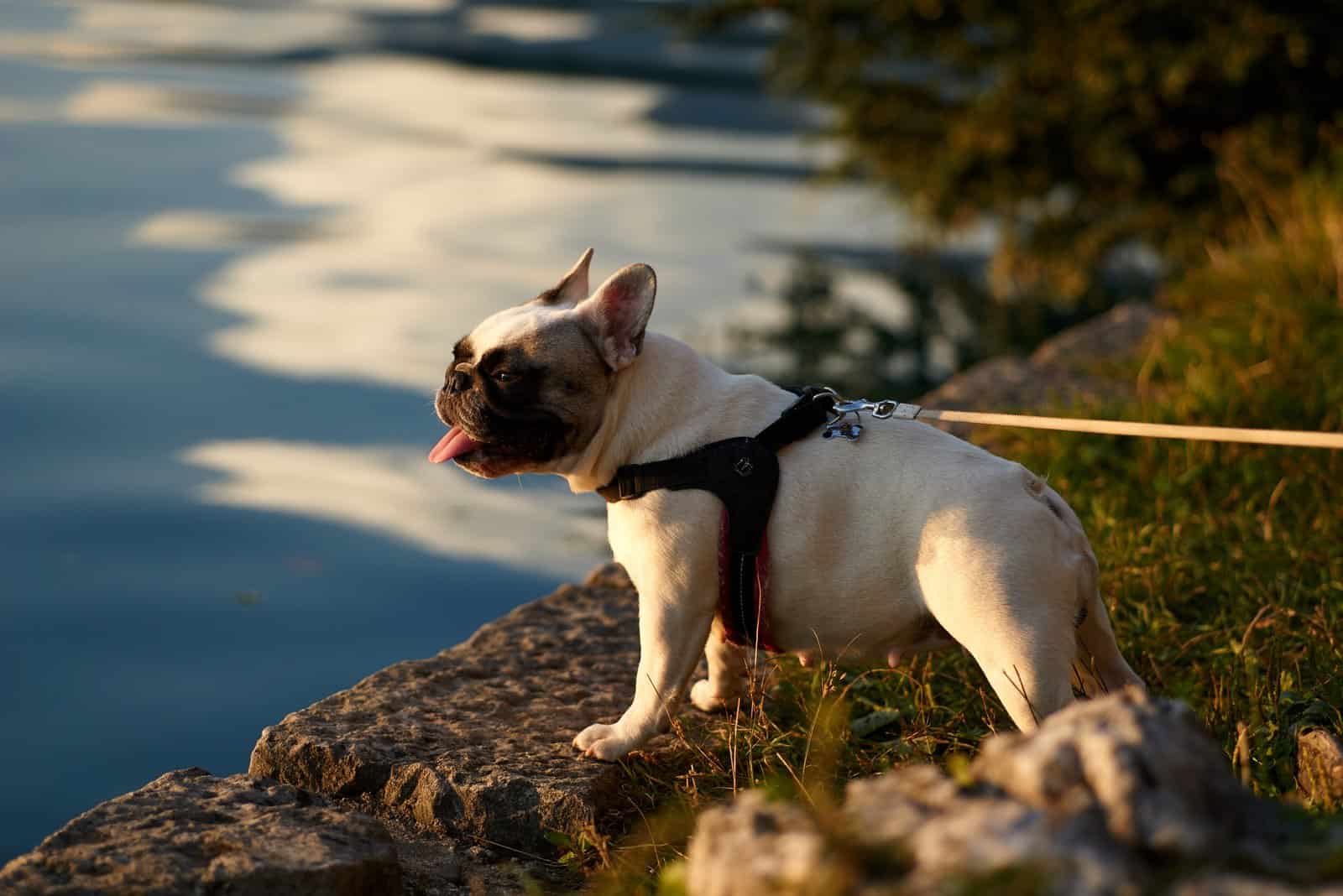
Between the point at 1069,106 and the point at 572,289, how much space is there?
610cm

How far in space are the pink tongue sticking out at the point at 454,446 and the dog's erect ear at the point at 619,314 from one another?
37cm

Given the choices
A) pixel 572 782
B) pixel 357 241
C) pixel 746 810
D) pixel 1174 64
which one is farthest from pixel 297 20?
pixel 746 810

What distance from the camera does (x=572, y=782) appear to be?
318 cm

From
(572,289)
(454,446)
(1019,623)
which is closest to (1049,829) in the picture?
(1019,623)

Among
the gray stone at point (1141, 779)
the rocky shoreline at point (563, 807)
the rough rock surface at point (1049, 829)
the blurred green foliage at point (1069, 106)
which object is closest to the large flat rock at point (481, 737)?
the rocky shoreline at point (563, 807)

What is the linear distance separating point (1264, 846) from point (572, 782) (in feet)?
5.80

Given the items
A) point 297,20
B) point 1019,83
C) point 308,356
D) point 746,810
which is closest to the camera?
point 746,810

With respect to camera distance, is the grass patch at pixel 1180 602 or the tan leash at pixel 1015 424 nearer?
the tan leash at pixel 1015 424

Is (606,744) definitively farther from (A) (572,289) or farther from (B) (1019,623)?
(A) (572,289)

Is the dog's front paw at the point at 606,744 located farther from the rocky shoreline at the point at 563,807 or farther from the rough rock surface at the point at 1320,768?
the rough rock surface at the point at 1320,768

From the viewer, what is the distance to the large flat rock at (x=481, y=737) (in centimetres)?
316

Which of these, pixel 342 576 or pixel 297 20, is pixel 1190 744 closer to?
pixel 342 576

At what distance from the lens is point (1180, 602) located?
4.24 meters

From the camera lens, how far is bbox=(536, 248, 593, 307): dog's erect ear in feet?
11.5
